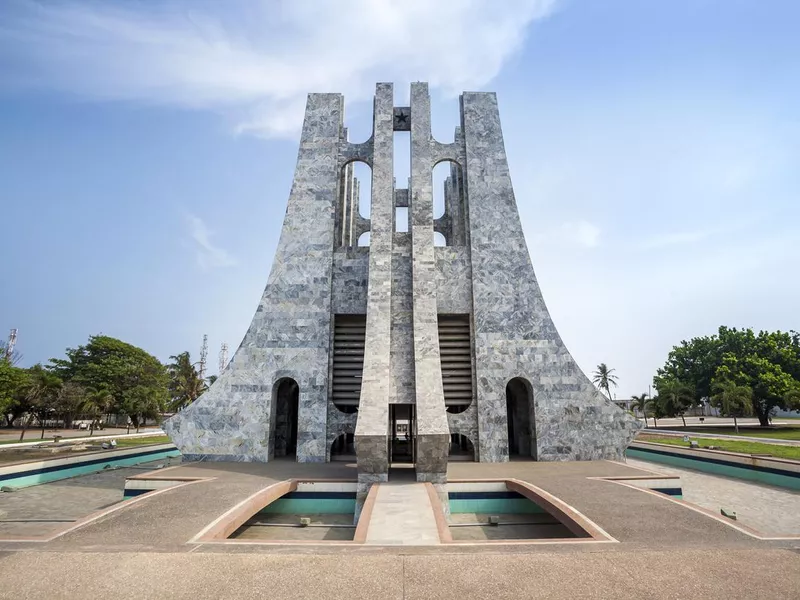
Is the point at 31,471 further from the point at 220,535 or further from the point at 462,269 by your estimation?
the point at 462,269

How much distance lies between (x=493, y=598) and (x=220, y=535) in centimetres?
457

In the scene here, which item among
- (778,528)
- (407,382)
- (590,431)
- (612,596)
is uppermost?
(407,382)

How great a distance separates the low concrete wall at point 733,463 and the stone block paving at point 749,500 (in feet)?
1.63

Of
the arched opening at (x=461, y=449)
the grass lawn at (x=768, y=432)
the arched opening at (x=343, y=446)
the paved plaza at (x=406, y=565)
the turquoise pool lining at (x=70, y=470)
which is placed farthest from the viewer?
the grass lawn at (x=768, y=432)

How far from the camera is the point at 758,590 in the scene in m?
4.80

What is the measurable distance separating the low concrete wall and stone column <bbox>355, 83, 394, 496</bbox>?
1242 centimetres

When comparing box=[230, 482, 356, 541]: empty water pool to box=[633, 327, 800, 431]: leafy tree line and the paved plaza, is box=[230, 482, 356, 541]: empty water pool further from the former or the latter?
box=[633, 327, 800, 431]: leafy tree line

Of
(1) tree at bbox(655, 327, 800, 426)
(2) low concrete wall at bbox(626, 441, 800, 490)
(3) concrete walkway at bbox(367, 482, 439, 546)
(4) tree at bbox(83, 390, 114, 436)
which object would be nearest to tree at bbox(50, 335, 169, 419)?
(4) tree at bbox(83, 390, 114, 436)

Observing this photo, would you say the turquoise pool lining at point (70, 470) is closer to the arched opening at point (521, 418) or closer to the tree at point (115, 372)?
the arched opening at point (521, 418)

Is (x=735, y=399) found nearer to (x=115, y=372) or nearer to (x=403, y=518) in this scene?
(x=403, y=518)

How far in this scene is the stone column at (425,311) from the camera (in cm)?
1136

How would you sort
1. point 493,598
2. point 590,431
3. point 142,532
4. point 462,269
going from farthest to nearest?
point 462,269, point 590,431, point 142,532, point 493,598

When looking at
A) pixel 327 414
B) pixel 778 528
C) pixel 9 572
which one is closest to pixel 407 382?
pixel 327 414

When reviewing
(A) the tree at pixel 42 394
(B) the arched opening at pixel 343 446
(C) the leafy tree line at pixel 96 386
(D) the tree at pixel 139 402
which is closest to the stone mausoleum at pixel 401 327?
(B) the arched opening at pixel 343 446
